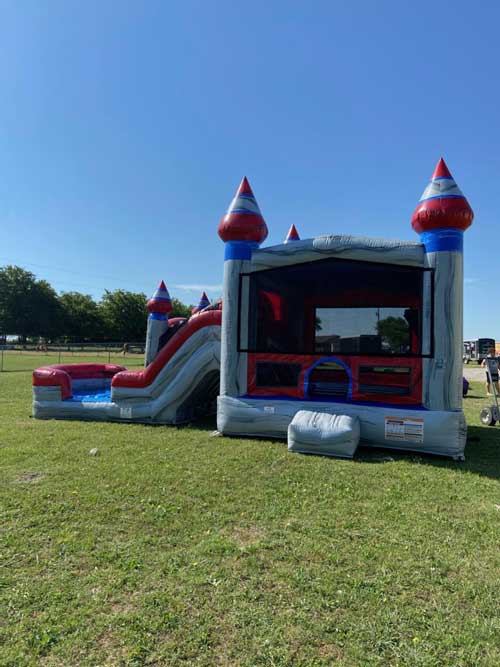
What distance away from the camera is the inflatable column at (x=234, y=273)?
6293mm

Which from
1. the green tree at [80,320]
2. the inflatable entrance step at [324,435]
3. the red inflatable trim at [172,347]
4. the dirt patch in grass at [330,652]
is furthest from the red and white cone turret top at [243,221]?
the green tree at [80,320]

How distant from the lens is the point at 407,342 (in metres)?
5.86

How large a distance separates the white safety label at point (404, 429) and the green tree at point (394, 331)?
1.05m

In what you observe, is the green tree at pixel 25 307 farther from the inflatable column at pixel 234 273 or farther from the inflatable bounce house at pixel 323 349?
the inflatable column at pixel 234 273

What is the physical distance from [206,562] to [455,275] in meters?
4.45

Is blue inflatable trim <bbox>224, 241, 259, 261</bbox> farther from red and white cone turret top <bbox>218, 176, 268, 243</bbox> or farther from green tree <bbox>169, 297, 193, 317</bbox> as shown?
green tree <bbox>169, 297, 193, 317</bbox>

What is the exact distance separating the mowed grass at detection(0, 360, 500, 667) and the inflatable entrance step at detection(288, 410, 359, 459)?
0.31m

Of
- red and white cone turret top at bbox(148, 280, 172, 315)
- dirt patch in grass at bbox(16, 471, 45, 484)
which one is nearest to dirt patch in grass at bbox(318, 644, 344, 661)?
dirt patch in grass at bbox(16, 471, 45, 484)

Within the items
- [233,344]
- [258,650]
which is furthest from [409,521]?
[233,344]

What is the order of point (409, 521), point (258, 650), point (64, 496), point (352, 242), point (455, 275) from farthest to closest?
point (352, 242), point (455, 275), point (64, 496), point (409, 521), point (258, 650)

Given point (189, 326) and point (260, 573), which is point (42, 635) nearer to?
point (260, 573)

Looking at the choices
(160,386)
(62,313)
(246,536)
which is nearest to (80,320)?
(62,313)

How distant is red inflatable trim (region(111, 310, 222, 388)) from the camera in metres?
7.05

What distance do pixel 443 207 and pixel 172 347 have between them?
183 inches
